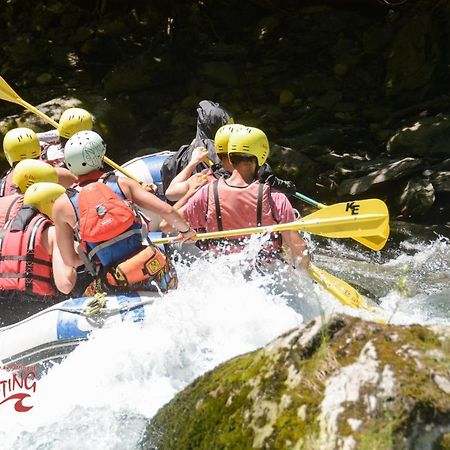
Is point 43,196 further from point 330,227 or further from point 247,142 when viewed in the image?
point 330,227

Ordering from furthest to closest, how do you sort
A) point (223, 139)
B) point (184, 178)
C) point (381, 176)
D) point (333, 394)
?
point (381, 176) < point (184, 178) < point (223, 139) < point (333, 394)

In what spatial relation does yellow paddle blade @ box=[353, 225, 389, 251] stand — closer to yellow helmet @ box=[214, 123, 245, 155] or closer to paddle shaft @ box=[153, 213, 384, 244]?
paddle shaft @ box=[153, 213, 384, 244]

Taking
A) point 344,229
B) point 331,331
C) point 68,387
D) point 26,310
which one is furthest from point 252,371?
point 26,310

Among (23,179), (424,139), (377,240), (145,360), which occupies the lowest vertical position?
(424,139)

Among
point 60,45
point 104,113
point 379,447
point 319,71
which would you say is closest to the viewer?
point 379,447

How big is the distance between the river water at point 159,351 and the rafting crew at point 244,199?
192 mm

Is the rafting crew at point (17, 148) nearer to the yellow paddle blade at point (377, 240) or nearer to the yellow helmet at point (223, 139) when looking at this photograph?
the yellow helmet at point (223, 139)

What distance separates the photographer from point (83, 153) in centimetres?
414

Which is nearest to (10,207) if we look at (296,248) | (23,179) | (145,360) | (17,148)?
(23,179)

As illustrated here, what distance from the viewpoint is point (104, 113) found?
9.48 m

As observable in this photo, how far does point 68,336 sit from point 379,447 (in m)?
2.54

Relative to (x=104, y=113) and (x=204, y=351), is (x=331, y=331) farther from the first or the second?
(x=104, y=113)

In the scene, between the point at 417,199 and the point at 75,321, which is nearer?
the point at 75,321

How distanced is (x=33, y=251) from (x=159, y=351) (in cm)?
107
